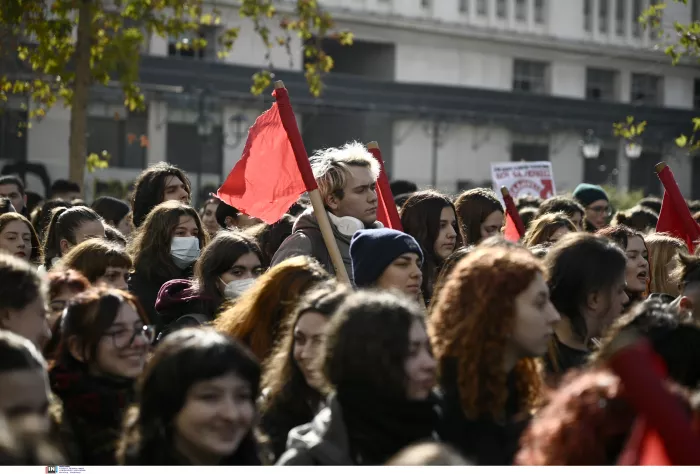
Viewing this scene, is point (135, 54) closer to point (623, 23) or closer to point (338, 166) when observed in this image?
point (338, 166)

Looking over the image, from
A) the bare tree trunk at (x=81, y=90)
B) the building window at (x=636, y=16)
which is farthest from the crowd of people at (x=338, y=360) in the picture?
the building window at (x=636, y=16)

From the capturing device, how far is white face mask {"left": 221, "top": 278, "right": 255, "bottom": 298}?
21.4 feet

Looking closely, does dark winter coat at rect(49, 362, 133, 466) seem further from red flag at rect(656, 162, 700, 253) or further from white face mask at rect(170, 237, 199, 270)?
red flag at rect(656, 162, 700, 253)

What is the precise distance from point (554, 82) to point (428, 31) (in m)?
6.40

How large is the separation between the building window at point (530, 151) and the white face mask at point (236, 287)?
40355mm

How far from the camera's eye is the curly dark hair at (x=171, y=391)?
3.88 meters

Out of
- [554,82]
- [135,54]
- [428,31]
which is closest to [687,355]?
[135,54]

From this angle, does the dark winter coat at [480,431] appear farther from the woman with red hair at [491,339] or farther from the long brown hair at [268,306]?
the long brown hair at [268,306]

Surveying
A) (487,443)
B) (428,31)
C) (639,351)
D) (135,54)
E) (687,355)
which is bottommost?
(487,443)

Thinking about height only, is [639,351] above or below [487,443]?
above

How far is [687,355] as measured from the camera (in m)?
4.22

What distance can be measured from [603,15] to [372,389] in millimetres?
51857

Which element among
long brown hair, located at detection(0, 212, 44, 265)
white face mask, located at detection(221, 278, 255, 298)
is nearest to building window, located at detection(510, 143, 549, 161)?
long brown hair, located at detection(0, 212, 44, 265)

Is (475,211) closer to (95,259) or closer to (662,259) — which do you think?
(662,259)
